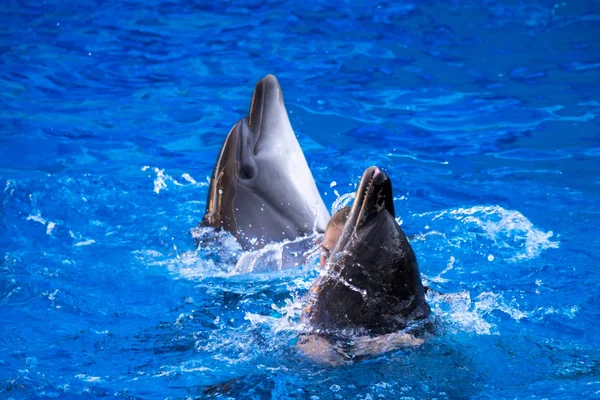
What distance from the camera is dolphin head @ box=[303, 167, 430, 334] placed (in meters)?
3.58

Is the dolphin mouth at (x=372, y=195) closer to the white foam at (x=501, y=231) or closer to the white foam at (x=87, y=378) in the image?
the white foam at (x=87, y=378)

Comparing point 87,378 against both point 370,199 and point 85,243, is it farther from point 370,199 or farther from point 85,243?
point 85,243

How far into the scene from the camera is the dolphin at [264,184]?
5.45 m

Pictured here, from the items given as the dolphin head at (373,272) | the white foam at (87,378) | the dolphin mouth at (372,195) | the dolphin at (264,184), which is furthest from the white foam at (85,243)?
the dolphin mouth at (372,195)

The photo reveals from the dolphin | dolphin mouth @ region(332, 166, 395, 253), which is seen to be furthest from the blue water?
dolphin mouth @ region(332, 166, 395, 253)

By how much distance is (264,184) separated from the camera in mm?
5508

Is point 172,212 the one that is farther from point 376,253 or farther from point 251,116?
point 376,253

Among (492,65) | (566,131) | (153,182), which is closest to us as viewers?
(153,182)

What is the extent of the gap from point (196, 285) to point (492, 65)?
21.3ft

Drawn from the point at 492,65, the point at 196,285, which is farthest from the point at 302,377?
the point at 492,65

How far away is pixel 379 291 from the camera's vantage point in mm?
3609

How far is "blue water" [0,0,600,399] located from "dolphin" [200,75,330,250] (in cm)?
34

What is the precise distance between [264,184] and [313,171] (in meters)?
2.43

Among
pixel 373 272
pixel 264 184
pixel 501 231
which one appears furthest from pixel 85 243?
pixel 373 272
